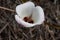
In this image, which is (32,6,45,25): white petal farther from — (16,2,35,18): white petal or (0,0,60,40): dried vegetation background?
(0,0,60,40): dried vegetation background

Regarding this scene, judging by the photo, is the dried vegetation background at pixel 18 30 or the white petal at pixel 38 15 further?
the dried vegetation background at pixel 18 30

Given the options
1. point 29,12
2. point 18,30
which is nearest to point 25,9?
point 29,12

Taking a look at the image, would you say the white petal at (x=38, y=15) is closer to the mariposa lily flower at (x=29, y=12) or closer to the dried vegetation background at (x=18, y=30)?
the mariposa lily flower at (x=29, y=12)

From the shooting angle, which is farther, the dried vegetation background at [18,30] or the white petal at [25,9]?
the dried vegetation background at [18,30]

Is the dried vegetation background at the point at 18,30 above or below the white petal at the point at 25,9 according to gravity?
below

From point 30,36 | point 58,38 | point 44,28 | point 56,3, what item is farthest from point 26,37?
point 56,3

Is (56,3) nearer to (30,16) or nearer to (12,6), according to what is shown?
(12,6)

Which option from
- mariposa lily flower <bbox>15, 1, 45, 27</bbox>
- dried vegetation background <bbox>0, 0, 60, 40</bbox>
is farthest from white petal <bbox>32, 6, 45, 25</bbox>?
dried vegetation background <bbox>0, 0, 60, 40</bbox>

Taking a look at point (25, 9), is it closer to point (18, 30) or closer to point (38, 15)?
point (38, 15)

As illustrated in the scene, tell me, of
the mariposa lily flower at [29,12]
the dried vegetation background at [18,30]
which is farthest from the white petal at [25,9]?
the dried vegetation background at [18,30]
